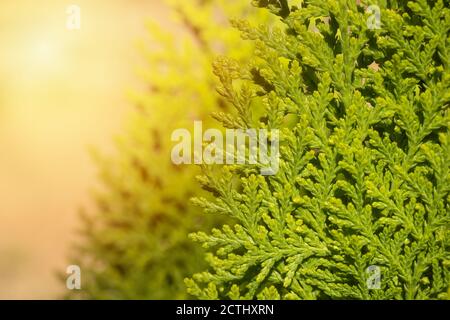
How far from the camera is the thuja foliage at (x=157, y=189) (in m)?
5.77

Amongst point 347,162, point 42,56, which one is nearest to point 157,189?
point 347,162

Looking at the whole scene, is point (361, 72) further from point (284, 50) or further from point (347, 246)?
point (347, 246)

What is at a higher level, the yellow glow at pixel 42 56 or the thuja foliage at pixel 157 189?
the yellow glow at pixel 42 56

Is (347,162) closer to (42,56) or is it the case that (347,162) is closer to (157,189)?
(157,189)

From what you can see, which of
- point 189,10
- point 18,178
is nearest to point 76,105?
point 18,178

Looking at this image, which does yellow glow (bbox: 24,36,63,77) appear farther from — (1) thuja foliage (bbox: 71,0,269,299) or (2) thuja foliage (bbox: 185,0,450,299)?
(2) thuja foliage (bbox: 185,0,450,299)

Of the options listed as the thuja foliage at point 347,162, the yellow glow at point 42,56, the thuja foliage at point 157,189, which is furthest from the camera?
the yellow glow at point 42,56

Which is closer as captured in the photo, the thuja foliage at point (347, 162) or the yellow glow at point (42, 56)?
the thuja foliage at point (347, 162)

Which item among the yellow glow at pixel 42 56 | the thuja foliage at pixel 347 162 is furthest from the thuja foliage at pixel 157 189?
the yellow glow at pixel 42 56

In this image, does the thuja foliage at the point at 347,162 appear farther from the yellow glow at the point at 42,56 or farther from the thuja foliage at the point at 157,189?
the yellow glow at the point at 42,56

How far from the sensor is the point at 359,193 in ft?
10.9

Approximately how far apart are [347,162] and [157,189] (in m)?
2.81

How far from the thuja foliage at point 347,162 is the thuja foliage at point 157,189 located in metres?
2.20

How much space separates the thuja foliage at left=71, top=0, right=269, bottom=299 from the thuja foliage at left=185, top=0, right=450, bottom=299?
7.21 ft
